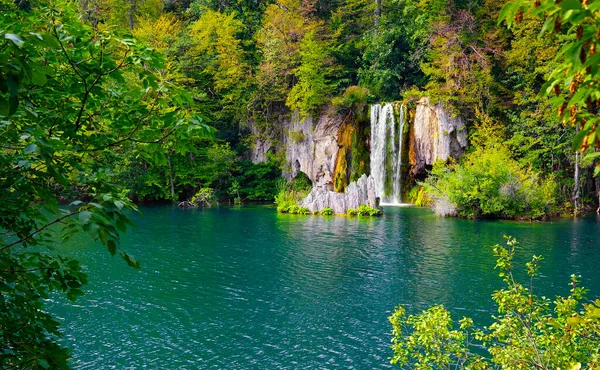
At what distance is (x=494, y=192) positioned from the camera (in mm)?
25297

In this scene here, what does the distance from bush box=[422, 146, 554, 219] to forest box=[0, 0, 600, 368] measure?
0.28 ft

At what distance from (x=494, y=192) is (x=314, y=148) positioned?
51.9 feet

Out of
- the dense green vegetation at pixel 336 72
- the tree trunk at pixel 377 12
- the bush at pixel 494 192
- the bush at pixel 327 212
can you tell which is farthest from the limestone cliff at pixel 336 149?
the bush at pixel 494 192

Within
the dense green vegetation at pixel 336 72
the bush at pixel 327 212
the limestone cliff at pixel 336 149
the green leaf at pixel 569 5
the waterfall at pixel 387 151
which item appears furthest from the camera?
the limestone cliff at pixel 336 149

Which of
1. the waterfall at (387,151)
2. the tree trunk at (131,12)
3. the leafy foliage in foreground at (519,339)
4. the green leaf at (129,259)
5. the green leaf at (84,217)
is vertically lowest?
the leafy foliage in foreground at (519,339)

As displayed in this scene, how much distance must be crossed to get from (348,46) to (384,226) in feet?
71.4

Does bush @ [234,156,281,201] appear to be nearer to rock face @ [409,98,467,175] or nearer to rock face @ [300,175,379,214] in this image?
rock face @ [300,175,379,214]

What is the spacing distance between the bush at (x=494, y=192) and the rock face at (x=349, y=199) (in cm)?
362

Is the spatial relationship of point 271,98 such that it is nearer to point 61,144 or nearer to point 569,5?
point 61,144

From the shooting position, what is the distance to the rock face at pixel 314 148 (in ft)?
120

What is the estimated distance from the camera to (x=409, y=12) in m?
37.5

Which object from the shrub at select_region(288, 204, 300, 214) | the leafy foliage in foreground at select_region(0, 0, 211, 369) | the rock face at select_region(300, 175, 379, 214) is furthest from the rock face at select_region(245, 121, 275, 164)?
the leafy foliage in foreground at select_region(0, 0, 211, 369)

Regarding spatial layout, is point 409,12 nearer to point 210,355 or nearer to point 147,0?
point 147,0

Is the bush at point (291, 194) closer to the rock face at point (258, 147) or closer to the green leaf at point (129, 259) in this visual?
the rock face at point (258, 147)
